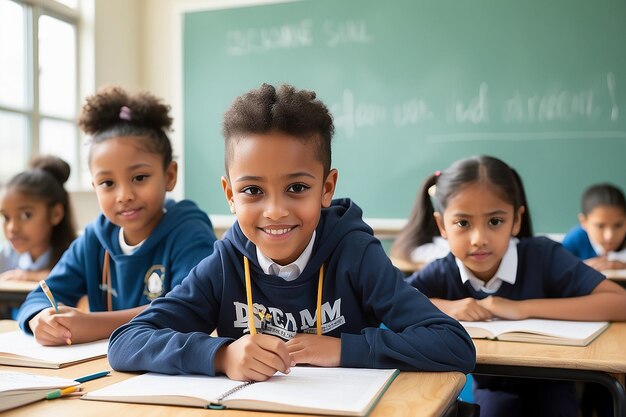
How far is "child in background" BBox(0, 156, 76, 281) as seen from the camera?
120 inches

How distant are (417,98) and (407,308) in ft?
11.5

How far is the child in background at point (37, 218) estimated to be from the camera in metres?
3.05

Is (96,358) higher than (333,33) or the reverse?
the reverse

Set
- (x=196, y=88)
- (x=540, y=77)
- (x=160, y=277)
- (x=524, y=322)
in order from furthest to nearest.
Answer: (x=196, y=88), (x=540, y=77), (x=160, y=277), (x=524, y=322)

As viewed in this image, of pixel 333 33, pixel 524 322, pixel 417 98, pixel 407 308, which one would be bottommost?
pixel 524 322

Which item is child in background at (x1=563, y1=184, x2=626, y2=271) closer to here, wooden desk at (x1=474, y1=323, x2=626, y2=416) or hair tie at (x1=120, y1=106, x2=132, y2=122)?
wooden desk at (x1=474, y1=323, x2=626, y2=416)

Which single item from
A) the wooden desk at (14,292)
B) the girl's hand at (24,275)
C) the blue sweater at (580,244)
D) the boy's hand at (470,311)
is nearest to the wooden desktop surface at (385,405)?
the boy's hand at (470,311)

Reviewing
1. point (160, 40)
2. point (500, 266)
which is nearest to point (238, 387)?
point (500, 266)

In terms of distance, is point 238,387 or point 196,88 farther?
point 196,88

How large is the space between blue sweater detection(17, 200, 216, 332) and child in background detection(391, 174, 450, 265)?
1177mm

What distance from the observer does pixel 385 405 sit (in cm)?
96

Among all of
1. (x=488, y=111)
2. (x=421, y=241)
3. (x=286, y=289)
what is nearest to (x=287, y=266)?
(x=286, y=289)

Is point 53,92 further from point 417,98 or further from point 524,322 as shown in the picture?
point 524,322

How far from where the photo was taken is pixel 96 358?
1.35 m
